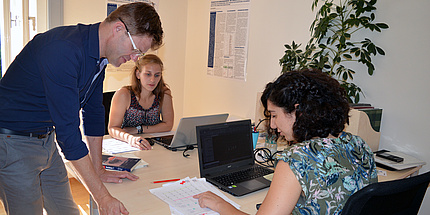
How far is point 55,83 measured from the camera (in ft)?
4.11

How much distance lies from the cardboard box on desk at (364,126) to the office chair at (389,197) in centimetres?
118

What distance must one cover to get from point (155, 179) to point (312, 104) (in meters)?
0.88

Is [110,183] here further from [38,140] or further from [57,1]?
[57,1]

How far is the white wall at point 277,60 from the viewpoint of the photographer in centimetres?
228

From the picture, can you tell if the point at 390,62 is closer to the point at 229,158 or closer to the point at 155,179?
the point at 229,158

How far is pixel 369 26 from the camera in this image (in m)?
2.31

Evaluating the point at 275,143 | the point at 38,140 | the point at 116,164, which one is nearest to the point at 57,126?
the point at 38,140

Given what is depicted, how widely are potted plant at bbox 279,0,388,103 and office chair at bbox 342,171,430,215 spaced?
1486 mm

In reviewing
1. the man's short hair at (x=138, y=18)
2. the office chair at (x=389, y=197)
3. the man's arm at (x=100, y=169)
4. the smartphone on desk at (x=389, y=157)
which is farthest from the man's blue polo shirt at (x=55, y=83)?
the smartphone on desk at (x=389, y=157)

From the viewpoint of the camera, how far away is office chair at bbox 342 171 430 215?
88 centimetres

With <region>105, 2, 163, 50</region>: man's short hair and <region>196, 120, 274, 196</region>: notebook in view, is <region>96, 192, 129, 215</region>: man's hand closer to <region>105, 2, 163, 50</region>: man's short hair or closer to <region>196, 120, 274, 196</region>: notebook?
<region>196, 120, 274, 196</region>: notebook

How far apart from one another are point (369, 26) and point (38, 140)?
2149mm

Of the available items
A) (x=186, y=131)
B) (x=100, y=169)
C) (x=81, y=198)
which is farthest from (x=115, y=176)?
(x=81, y=198)

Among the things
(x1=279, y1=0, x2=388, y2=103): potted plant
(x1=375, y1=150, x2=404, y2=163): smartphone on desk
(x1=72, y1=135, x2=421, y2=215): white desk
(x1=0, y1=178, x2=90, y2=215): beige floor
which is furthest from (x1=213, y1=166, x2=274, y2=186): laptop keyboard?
(x1=0, y1=178, x2=90, y2=215): beige floor
